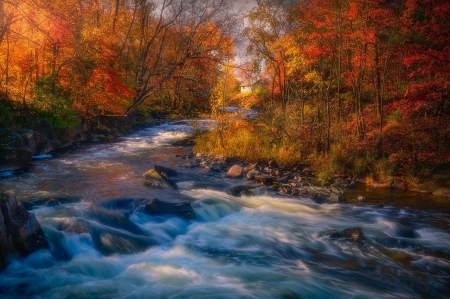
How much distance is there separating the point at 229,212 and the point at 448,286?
590cm

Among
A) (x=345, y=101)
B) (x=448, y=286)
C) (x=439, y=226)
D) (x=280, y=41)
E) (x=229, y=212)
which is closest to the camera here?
(x=448, y=286)

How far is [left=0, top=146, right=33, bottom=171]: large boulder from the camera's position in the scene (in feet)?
43.4

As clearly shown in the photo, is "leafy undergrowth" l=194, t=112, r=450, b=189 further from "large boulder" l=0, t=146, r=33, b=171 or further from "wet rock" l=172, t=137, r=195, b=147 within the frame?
"large boulder" l=0, t=146, r=33, b=171

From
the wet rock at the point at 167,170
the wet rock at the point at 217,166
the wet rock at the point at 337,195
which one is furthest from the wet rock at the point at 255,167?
the wet rock at the point at 337,195

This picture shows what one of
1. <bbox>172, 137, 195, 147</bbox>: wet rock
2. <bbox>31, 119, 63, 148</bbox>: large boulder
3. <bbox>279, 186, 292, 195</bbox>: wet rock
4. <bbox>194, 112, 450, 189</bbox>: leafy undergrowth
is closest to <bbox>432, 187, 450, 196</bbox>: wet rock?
<bbox>194, 112, 450, 189</bbox>: leafy undergrowth

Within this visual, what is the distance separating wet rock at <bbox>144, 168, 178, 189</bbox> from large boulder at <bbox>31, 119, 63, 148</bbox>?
7970mm

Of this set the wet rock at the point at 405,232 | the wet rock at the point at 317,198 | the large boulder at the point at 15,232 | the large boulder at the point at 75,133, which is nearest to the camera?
the large boulder at the point at 15,232

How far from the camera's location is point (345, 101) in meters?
22.4

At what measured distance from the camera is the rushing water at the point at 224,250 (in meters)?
6.34

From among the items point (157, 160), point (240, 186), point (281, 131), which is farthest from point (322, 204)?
point (157, 160)

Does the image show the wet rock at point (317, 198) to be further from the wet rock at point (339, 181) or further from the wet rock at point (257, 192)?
the wet rock at point (339, 181)

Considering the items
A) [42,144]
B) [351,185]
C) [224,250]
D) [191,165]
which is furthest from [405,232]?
[42,144]

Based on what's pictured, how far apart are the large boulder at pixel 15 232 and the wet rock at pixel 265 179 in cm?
798

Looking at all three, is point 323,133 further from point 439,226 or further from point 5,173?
point 5,173
